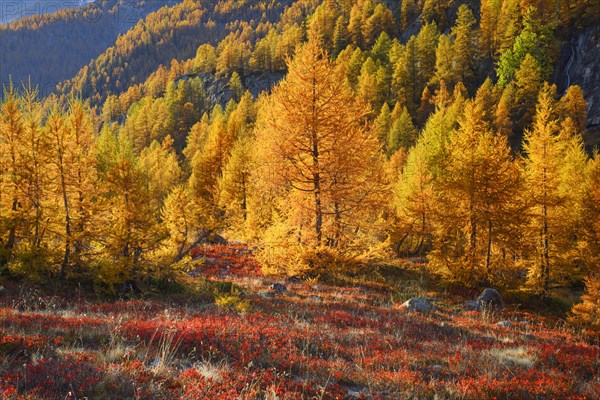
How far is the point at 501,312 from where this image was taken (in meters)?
14.1

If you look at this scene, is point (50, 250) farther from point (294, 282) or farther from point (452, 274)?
point (452, 274)

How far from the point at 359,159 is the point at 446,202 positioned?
6245 millimetres

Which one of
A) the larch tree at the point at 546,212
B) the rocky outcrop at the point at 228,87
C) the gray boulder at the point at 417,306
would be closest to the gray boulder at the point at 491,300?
the gray boulder at the point at 417,306

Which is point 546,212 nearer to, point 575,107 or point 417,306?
point 417,306

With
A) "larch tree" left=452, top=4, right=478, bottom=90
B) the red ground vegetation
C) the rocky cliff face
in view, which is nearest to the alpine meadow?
the red ground vegetation

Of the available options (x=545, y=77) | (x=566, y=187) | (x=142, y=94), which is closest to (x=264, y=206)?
(x=566, y=187)

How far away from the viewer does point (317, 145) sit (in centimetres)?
1545

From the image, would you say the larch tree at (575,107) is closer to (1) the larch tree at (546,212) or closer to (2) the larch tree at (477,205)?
(1) the larch tree at (546,212)

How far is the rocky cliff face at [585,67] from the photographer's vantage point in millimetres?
55625

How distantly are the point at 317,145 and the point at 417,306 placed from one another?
24.8ft

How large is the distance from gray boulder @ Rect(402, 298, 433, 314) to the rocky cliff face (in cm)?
5684

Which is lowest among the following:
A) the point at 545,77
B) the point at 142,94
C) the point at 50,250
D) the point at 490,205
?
the point at 50,250

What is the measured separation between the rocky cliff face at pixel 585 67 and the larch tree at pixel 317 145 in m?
55.0

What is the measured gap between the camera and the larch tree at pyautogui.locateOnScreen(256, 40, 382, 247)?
590 inches
